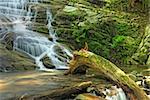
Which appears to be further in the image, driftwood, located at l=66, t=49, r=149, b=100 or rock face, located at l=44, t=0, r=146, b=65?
rock face, located at l=44, t=0, r=146, b=65

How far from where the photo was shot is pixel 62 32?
343cm

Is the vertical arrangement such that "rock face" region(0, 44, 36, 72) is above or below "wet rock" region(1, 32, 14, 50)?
below

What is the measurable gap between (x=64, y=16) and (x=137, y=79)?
120 cm

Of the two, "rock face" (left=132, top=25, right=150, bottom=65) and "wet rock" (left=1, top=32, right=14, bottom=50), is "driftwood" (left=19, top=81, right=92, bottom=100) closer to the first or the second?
"wet rock" (left=1, top=32, right=14, bottom=50)

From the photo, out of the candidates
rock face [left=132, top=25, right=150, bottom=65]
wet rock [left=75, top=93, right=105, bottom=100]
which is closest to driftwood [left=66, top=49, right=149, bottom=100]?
wet rock [left=75, top=93, right=105, bottom=100]

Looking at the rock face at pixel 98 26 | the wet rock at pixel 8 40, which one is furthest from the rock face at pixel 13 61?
the rock face at pixel 98 26

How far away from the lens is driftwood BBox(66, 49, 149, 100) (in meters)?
2.33

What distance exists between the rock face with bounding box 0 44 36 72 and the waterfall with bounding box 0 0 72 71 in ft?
0.24

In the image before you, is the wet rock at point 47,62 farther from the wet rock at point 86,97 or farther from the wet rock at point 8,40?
the wet rock at point 86,97

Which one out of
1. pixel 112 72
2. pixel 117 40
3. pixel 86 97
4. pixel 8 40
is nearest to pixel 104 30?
pixel 117 40

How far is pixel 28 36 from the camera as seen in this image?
348 centimetres

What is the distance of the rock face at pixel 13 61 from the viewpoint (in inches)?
120

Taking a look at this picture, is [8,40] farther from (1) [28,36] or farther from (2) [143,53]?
(2) [143,53]

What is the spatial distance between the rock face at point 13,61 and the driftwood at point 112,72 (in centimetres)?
64
